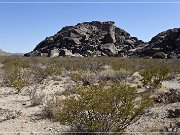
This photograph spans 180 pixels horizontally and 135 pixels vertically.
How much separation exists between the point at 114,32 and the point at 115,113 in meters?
88.6

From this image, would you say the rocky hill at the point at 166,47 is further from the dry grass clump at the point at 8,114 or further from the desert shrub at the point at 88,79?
the dry grass clump at the point at 8,114

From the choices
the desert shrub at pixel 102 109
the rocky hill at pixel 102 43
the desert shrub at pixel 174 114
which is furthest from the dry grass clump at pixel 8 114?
the rocky hill at pixel 102 43

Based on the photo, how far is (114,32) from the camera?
97.2 metres

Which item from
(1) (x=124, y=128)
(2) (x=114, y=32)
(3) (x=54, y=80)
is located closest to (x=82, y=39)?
(2) (x=114, y=32)

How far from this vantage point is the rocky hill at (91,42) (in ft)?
269

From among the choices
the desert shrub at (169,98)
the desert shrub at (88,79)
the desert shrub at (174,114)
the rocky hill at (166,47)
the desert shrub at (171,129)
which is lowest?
the desert shrub at (171,129)

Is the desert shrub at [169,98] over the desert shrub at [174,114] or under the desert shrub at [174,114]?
over

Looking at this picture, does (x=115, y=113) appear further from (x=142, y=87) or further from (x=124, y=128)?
(x=142, y=87)

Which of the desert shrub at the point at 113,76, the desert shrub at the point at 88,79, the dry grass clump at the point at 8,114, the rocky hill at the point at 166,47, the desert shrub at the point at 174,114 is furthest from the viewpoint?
the rocky hill at the point at 166,47

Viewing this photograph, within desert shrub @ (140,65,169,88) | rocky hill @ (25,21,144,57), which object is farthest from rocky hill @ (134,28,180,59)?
desert shrub @ (140,65,169,88)

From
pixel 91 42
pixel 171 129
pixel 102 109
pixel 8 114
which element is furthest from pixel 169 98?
pixel 91 42

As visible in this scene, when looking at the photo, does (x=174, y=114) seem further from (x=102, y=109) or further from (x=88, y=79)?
(x=88, y=79)

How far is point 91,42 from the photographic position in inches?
3479

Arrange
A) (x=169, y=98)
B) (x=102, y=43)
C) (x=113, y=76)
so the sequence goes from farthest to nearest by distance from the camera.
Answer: (x=102, y=43) < (x=113, y=76) < (x=169, y=98)
